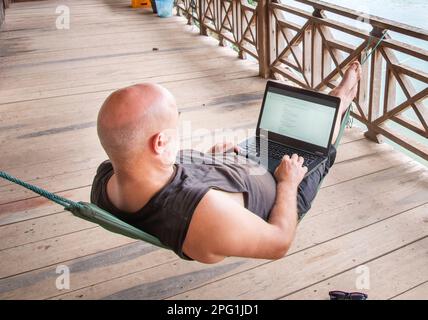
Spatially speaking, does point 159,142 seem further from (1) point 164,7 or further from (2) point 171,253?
(1) point 164,7

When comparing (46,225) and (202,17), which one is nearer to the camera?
(46,225)

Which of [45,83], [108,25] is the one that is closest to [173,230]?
[45,83]

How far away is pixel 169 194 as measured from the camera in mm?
1086

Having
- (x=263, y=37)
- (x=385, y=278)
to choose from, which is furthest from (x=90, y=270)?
(x=263, y=37)

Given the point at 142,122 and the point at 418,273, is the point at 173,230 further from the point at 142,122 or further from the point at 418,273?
the point at 418,273

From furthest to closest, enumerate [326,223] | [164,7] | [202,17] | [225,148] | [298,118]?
[164,7]
[202,17]
[326,223]
[298,118]
[225,148]

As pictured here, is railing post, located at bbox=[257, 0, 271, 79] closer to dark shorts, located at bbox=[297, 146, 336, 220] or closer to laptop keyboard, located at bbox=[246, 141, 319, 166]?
laptop keyboard, located at bbox=[246, 141, 319, 166]

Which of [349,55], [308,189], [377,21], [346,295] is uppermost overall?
[377,21]

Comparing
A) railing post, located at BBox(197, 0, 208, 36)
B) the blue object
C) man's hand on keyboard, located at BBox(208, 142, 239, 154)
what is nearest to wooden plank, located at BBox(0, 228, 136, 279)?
man's hand on keyboard, located at BBox(208, 142, 239, 154)

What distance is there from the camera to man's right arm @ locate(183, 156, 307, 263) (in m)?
1.03

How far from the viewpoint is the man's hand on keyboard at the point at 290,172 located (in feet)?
4.56

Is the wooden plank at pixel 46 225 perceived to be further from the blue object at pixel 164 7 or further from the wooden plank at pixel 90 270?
the blue object at pixel 164 7

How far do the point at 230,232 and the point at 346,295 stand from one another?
680mm

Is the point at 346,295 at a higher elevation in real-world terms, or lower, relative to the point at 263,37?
lower
